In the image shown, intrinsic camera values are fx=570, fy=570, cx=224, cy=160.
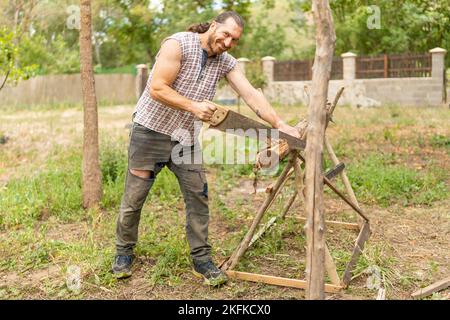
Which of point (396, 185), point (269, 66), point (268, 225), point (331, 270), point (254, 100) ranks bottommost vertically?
point (331, 270)

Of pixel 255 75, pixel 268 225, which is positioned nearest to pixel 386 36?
pixel 255 75

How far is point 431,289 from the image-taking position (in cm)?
384

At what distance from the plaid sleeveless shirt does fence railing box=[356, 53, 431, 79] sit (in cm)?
1561

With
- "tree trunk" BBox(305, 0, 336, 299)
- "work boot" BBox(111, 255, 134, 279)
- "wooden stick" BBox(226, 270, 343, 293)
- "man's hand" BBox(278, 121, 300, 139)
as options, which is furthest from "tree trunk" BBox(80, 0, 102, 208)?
"tree trunk" BBox(305, 0, 336, 299)

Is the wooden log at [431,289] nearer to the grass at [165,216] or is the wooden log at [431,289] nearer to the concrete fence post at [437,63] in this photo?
the grass at [165,216]

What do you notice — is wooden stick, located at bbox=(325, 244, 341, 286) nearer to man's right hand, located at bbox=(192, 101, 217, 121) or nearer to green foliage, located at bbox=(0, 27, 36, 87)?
man's right hand, located at bbox=(192, 101, 217, 121)

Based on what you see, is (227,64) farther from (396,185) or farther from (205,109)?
(396,185)

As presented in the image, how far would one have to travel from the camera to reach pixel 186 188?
4098mm

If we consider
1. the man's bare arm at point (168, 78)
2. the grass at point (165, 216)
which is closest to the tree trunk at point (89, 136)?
the grass at point (165, 216)

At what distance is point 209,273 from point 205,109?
1.32m

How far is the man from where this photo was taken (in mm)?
3711

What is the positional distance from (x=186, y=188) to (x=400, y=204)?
3058 mm
